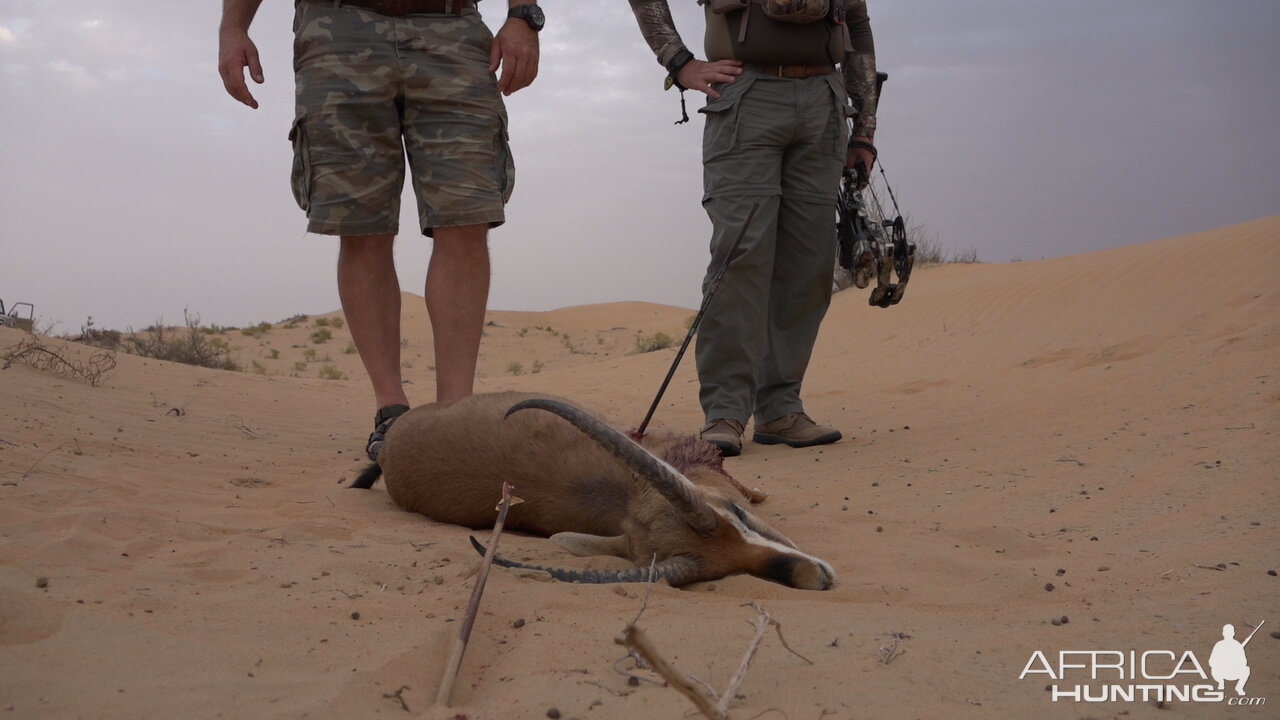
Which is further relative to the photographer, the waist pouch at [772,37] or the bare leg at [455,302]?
the waist pouch at [772,37]

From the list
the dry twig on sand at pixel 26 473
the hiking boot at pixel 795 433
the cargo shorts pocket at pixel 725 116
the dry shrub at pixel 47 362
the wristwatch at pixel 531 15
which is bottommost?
the hiking boot at pixel 795 433

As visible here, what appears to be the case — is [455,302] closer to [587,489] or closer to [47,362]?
[587,489]

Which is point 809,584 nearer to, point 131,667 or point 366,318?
point 131,667

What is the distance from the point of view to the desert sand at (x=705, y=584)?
1883mm

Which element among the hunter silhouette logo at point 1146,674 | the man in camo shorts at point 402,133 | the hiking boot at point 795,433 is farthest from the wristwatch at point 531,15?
the hunter silhouette logo at point 1146,674

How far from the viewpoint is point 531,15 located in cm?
454

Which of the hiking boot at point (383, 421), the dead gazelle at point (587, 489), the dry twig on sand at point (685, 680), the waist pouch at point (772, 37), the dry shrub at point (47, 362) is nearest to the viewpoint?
the dry twig on sand at point (685, 680)

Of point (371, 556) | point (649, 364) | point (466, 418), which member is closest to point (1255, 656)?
point (371, 556)

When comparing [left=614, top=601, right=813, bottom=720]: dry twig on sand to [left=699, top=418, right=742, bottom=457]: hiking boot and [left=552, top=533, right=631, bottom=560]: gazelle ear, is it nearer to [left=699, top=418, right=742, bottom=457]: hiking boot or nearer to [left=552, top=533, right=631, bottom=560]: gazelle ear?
[left=552, top=533, right=631, bottom=560]: gazelle ear

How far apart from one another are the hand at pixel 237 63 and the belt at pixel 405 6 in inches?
20.1

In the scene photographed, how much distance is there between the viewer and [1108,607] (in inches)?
95.7

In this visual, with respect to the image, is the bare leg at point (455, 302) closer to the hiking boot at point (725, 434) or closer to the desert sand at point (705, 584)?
the desert sand at point (705, 584)

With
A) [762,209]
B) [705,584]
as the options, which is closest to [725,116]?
[762,209]

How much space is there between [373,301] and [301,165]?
0.70 meters
